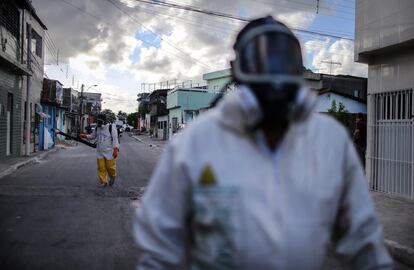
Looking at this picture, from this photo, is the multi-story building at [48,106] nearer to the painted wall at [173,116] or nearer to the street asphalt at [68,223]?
the street asphalt at [68,223]

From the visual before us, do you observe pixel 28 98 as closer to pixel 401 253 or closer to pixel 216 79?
pixel 401 253

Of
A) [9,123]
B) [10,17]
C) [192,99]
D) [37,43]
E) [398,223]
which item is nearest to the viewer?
[398,223]

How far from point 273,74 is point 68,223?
6341mm

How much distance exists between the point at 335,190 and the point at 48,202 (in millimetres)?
8302

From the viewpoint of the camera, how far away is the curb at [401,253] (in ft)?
18.6

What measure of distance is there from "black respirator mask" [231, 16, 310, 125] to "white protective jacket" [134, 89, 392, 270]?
48 millimetres

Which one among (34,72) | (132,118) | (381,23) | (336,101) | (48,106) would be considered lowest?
(48,106)

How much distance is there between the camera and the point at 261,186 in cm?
146

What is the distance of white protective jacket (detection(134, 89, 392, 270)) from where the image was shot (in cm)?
146

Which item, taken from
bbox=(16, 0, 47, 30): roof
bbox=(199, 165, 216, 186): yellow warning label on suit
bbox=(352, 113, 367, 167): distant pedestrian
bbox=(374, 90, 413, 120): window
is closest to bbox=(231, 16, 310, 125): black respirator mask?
bbox=(199, 165, 216, 186): yellow warning label on suit

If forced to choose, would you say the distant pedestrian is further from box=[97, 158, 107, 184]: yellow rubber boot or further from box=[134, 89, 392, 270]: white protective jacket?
box=[134, 89, 392, 270]: white protective jacket

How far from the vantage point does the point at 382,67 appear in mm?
10648

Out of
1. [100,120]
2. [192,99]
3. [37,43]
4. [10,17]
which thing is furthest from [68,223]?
[192,99]

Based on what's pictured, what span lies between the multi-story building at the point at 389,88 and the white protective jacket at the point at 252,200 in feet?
28.1
